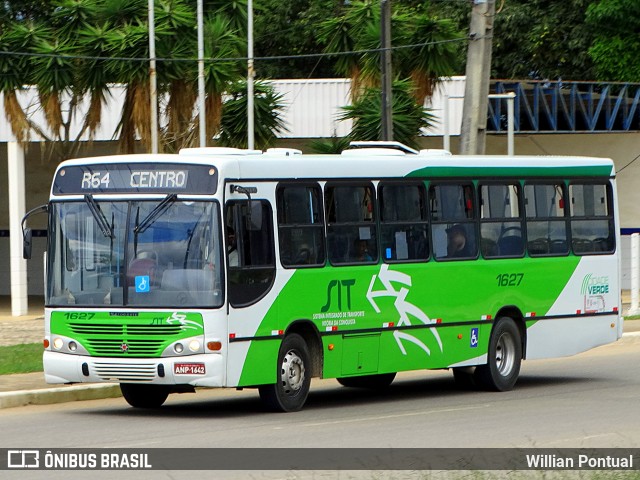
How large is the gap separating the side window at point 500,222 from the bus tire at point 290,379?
11.2ft

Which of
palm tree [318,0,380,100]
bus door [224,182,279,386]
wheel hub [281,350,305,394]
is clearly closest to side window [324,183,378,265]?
bus door [224,182,279,386]

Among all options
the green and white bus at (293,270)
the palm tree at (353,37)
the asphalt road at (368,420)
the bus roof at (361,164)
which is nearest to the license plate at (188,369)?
the green and white bus at (293,270)

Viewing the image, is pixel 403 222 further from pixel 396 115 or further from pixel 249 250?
pixel 396 115

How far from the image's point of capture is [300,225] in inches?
599

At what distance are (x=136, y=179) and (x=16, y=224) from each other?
18535 millimetres

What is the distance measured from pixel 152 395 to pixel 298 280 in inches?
84.2

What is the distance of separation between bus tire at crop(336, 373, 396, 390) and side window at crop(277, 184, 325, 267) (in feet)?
10.3

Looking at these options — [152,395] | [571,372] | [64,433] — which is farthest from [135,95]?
[64,433]

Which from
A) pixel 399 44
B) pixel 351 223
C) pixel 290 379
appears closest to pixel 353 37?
pixel 399 44

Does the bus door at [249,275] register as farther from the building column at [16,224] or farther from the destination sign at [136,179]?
the building column at [16,224]

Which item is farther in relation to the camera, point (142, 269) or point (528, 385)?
point (528, 385)

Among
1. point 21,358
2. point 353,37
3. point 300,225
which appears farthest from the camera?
point 353,37

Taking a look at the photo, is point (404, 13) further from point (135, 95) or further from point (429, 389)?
point (429, 389)

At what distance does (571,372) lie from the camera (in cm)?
2030
